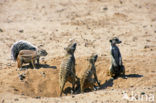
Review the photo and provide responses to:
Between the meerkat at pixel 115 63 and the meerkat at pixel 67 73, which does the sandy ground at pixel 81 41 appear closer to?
the meerkat at pixel 115 63

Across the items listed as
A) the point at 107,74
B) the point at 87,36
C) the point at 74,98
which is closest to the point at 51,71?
the point at 107,74

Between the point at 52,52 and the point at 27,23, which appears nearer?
the point at 52,52

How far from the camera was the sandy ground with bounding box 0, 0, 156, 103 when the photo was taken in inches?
305

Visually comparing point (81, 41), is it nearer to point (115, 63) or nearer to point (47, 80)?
point (115, 63)

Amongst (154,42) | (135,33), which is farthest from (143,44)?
(135,33)

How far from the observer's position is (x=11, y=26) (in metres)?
15.2

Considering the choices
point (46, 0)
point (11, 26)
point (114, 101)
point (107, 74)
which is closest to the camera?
point (114, 101)

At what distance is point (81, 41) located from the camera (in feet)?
44.0

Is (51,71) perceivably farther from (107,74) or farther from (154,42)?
(154,42)

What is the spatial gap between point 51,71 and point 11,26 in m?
6.31

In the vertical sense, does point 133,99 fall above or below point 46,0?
below

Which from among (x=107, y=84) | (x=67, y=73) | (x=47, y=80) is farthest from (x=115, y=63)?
(x=47, y=80)

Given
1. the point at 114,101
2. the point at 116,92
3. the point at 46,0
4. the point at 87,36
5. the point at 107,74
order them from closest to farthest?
the point at 114,101 → the point at 116,92 → the point at 107,74 → the point at 87,36 → the point at 46,0

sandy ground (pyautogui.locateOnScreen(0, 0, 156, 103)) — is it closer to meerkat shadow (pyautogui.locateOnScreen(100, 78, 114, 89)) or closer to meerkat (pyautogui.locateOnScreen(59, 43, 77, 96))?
meerkat shadow (pyautogui.locateOnScreen(100, 78, 114, 89))
